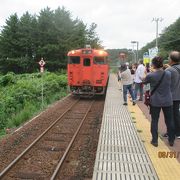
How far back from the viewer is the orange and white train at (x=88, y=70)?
72.7 feet

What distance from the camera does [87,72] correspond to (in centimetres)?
2225

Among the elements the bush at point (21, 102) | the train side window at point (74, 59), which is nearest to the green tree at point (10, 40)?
the bush at point (21, 102)

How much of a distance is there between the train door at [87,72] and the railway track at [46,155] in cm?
815

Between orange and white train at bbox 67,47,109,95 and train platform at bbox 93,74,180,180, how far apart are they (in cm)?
1061

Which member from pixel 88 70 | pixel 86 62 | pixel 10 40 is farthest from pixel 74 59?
pixel 10 40

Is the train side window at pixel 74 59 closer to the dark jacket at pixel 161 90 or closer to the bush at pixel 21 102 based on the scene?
the bush at pixel 21 102

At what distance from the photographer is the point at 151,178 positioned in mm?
6168

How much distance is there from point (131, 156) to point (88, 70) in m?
14.8

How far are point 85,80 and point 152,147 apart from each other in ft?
46.4

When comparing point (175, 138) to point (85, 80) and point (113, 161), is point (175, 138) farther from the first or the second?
point (85, 80)

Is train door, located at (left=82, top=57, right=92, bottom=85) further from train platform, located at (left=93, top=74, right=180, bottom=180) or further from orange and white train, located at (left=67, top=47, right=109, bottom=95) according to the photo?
train platform, located at (left=93, top=74, right=180, bottom=180)

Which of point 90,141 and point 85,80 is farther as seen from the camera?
point 85,80

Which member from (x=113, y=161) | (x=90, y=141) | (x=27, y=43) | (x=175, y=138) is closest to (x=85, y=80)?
(x=90, y=141)

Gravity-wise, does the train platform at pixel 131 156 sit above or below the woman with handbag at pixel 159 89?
below
